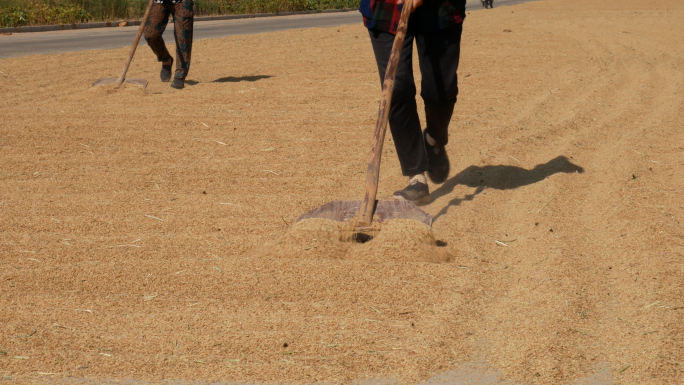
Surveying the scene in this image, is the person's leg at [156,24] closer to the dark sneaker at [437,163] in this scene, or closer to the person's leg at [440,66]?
the dark sneaker at [437,163]

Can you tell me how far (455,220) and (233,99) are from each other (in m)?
4.00

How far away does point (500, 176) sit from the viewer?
4.92 m

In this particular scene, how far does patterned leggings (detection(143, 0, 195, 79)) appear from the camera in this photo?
809cm

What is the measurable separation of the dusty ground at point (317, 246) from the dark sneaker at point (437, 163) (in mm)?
108

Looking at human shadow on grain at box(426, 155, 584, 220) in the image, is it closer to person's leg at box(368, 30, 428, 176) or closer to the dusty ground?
the dusty ground

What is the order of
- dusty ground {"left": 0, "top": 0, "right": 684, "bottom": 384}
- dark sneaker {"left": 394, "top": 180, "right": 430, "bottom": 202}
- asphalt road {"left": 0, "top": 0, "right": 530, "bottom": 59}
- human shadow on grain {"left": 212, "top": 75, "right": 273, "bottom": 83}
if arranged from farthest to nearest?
asphalt road {"left": 0, "top": 0, "right": 530, "bottom": 59} < human shadow on grain {"left": 212, "top": 75, "right": 273, "bottom": 83} < dark sneaker {"left": 394, "top": 180, "right": 430, "bottom": 202} < dusty ground {"left": 0, "top": 0, "right": 684, "bottom": 384}

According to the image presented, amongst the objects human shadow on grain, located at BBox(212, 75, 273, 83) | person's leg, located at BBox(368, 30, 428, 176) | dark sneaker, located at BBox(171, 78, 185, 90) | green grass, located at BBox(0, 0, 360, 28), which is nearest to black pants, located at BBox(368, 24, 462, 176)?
person's leg, located at BBox(368, 30, 428, 176)

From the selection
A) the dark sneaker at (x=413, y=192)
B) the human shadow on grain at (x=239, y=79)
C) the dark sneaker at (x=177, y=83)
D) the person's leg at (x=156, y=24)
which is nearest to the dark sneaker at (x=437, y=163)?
the dark sneaker at (x=413, y=192)

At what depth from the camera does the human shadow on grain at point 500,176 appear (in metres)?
4.63

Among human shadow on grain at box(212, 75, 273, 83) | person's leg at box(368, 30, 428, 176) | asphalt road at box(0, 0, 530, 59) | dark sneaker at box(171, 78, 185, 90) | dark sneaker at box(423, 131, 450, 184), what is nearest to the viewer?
person's leg at box(368, 30, 428, 176)

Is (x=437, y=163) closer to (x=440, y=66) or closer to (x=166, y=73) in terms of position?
(x=440, y=66)

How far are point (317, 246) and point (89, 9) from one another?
20.9 meters

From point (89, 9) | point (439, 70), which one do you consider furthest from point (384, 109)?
point (89, 9)

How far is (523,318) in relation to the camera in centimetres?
287
